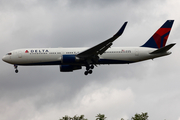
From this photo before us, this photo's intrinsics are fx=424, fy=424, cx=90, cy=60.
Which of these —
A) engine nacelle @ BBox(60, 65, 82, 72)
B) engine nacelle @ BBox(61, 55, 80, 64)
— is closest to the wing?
engine nacelle @ BBox(61, 55, 80, 64)

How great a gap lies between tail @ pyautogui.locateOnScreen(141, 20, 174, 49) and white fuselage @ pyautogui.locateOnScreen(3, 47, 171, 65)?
7.58 feet

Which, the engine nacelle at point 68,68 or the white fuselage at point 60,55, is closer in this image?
the white fuselage at point 60,55

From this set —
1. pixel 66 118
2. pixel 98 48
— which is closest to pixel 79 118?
pixel 66 118

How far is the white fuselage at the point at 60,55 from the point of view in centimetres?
5753

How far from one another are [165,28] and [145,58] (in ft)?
21.7

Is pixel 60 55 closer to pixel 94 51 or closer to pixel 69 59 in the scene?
pixel 69 59

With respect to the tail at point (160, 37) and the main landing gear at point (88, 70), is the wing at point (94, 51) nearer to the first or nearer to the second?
the main landing gear at point (88, 70)

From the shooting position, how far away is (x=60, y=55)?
57.6 m

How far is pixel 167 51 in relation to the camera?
58094mm

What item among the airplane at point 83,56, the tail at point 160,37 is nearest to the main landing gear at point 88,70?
the airplane at point 83,56

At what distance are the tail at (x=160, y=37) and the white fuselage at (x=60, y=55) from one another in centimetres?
231

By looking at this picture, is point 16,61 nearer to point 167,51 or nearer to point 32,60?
point 32,60

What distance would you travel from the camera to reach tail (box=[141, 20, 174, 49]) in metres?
60.8

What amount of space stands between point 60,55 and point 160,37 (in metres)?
15.0
